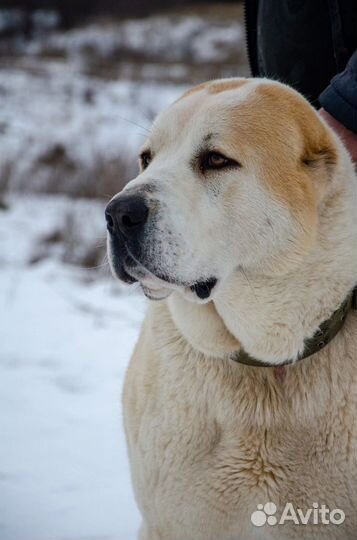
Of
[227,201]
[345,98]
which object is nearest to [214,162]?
[227,201]

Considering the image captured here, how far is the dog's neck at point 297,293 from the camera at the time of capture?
1939 mm

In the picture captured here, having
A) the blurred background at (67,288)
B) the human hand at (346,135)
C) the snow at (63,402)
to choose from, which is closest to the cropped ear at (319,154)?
the human hand at (346,135)

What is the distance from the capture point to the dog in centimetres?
188

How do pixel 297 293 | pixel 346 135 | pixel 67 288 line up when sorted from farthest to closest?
pixel 67 288 → pixel 346 135 → pixel 297 293

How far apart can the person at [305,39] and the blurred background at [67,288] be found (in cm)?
74

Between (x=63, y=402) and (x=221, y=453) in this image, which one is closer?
(x=221, y=453)

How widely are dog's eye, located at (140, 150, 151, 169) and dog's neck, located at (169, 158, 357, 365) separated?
Answer: 570 mm

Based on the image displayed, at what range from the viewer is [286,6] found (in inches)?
106

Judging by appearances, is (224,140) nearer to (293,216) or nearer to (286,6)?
(293,216)

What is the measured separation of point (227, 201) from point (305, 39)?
3.92 feet

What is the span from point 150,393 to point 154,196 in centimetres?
71

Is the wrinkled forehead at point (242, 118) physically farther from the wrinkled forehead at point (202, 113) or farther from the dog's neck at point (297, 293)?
the dog's neck at point (297, 293)

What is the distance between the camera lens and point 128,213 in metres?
1.81

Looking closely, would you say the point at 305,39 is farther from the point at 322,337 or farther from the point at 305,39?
the point at 322,337
